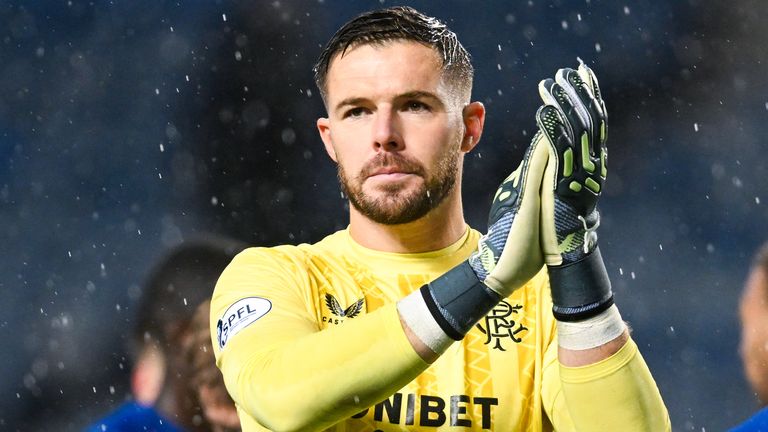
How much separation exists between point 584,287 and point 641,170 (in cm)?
588

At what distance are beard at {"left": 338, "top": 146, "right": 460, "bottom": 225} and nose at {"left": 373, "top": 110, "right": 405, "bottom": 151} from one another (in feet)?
0.08

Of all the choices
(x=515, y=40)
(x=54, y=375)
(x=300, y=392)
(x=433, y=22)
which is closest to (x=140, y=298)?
(x=54, y=375)

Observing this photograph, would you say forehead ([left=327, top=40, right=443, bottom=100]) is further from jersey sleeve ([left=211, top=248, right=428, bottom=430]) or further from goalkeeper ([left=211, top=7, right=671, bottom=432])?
jersey sleeve ([left=211, top=248, right=428, bottom=430])

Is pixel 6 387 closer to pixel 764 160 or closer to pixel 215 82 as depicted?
pixel 215 82

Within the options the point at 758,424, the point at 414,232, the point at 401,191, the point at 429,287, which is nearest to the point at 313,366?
the point at 429,287

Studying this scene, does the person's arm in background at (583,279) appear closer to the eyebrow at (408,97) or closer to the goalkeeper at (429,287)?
the goalkeeper at (429,287)

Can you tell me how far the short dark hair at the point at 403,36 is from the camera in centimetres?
346

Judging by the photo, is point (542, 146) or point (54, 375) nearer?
point (542, 146)

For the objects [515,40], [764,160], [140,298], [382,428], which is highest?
[515,40]

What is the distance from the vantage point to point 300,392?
105 inches

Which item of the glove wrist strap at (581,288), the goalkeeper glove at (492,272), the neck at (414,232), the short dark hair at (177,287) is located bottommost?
the glove wrist strap at (581,288)

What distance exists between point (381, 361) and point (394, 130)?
2.78 feet

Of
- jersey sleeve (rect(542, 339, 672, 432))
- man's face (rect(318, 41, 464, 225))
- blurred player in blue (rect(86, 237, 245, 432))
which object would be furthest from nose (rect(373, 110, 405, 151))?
blurred player in blue (rect(86, 237, 245, 432))

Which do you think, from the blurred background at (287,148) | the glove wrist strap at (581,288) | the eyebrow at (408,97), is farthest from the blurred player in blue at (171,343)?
the glove wrist strap at (581,288)
